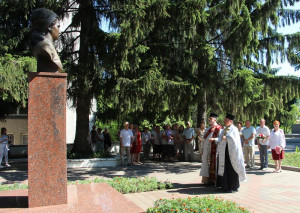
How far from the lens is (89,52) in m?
12.1

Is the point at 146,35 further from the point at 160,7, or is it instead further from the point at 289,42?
the point at 289,42

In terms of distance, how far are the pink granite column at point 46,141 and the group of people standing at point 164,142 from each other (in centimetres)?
754

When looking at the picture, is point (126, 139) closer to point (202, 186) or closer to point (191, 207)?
point (202, 186)

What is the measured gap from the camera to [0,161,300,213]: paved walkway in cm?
644

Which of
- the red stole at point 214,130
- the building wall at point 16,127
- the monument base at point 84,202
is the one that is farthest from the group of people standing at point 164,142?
the building wall at point 16,127

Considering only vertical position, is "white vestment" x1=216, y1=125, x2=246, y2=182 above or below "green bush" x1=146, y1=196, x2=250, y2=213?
above

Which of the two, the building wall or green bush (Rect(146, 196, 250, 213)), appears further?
the building wall

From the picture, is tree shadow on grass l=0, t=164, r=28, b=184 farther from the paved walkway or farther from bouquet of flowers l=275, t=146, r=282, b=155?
bouquet of flowers l=275, t=146, r=282, b=155

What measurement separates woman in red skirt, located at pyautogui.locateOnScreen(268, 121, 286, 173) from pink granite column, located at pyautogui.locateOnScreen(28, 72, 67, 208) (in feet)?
26.3

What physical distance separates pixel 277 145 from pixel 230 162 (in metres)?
3.93

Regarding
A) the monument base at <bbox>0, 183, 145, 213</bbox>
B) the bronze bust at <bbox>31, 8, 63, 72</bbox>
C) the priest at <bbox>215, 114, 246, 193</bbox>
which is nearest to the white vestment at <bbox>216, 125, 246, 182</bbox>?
the priest at <bbox>215, 114, 246, 193</bbox>

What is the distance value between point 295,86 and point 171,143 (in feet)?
19.6

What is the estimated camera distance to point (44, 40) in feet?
17.5

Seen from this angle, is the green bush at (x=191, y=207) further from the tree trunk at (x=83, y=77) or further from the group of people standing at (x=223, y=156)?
the tree trunk at (x=83, y=77)
